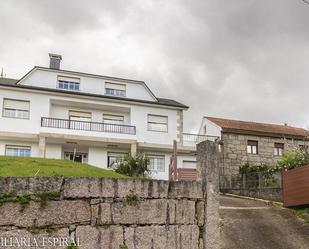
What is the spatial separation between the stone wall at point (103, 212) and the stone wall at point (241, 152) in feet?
66.2

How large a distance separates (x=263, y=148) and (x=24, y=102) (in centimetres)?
1658

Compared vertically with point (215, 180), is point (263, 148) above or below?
above

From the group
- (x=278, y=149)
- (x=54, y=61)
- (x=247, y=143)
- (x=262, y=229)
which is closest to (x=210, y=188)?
(x=262, y=229)

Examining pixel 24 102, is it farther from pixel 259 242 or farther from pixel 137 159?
pixel 259 242

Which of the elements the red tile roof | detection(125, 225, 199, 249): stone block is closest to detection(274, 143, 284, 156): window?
the red tile roof

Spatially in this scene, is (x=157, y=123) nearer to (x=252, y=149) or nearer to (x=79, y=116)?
(x=79, y=116)

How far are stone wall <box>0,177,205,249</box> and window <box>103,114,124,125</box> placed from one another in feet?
68.2

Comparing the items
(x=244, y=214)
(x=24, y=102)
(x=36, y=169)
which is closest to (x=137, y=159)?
(x=24, y=102)

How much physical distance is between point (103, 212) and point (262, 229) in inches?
194

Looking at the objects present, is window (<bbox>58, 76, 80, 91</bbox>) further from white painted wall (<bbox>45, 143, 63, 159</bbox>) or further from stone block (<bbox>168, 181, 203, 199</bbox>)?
stone block (<bbox>168, 181, 203, 199</bbox>)

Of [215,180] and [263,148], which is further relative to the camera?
[263,148]

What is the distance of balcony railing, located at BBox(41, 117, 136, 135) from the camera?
24.8 metres

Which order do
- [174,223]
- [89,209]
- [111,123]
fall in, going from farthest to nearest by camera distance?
1. [111,123]
2. [174,223]
3. [89,209]

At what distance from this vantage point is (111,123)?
88.8 feet
